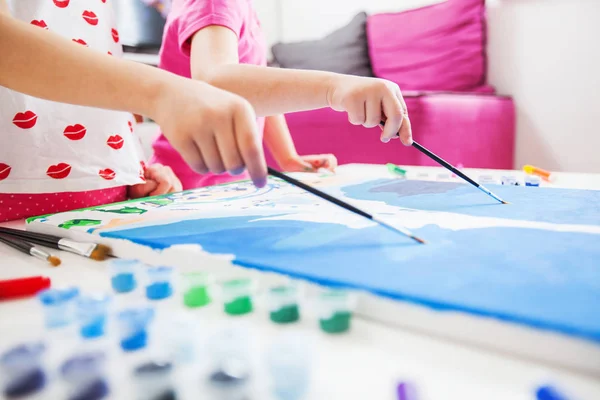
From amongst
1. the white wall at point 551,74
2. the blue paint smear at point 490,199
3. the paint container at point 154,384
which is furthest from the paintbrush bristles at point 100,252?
→ the white wall at point 551,74

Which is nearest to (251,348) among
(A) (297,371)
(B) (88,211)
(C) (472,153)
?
(A) (297,371)

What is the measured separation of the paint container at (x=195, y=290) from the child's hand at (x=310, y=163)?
0.67 meters

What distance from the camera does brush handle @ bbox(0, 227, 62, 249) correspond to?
435 millimetres

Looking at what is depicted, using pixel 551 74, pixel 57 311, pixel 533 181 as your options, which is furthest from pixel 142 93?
pixel 551 74

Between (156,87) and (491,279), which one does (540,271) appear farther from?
(156,87)

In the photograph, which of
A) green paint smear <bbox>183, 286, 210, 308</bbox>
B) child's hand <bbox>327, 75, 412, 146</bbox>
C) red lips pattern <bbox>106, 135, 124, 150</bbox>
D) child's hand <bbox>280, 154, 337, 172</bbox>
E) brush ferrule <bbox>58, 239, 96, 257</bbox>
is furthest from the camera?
child's hand <bbox>280, 154, 337, 172</bbox>

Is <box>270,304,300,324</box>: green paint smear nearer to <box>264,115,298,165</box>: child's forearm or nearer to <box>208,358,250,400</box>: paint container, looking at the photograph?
<box>208,358,250,400</box>: paint container

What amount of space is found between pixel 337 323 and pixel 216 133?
14 centimetres

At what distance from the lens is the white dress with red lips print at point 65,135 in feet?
1.97

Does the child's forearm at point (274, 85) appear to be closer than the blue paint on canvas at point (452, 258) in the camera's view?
No

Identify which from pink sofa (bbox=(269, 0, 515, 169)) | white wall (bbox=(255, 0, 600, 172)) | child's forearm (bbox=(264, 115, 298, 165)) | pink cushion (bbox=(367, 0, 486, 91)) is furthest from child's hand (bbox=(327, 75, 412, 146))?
white wall (bbox=(255, 0, 600, 172))

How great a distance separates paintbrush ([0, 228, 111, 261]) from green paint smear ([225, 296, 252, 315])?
0.17m

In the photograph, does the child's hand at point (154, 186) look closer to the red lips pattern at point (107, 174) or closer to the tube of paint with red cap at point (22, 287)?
the red lips pattern at point (107, 174)

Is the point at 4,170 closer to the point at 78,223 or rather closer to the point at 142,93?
the point at 78,223
